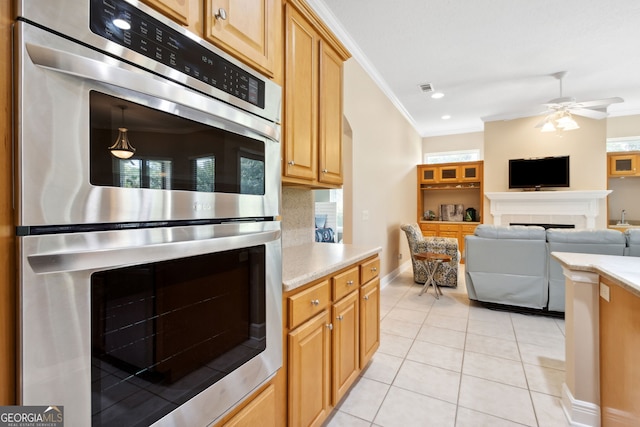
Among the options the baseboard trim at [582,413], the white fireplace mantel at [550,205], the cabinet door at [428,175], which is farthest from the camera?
the cabinet door at [428,175]

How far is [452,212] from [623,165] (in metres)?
3.08

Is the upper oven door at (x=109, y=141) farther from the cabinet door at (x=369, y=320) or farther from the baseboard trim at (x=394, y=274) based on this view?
the baseboard trim at (x=394, y=274)

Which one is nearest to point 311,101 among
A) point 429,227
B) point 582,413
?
point 582,413

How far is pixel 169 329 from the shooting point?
771 millimetres

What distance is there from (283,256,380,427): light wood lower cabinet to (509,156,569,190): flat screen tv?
526 cm

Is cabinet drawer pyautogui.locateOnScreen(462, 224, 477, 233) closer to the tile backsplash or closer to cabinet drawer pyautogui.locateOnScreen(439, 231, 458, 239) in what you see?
cabinet drawer pyautogui.locateOnScreen(439, 231, 458, 239)

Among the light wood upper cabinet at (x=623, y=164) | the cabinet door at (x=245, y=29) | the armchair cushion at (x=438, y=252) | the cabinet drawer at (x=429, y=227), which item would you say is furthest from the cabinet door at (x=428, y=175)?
the cabinet door at (x=245, y=29)

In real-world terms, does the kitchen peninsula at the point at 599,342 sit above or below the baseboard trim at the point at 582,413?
above

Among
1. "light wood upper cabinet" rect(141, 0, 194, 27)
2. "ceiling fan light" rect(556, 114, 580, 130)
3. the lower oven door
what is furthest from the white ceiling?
the lower oven door

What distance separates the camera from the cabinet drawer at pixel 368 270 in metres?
2.02

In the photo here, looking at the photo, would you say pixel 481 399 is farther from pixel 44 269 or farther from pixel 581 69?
pixel 581 69

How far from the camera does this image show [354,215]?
356cm

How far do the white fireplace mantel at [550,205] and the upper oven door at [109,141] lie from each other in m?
6.46

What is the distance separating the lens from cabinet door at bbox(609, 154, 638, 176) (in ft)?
17.9
